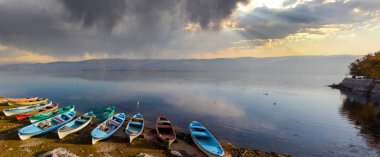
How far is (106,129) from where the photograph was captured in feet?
97.6

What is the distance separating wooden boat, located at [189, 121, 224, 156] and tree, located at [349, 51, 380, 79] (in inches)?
3646

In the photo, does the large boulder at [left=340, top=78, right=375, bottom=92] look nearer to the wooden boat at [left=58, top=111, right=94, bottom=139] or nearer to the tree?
the tree

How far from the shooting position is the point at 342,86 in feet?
374

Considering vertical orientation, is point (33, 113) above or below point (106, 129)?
above

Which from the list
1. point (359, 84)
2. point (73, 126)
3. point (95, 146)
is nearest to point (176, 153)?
point (95, 146)

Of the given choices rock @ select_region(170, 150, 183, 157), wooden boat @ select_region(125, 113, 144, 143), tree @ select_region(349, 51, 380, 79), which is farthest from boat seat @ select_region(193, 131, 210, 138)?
tree @ select_region(349, 51, 380, 79)

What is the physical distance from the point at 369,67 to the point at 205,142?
99.9 metres

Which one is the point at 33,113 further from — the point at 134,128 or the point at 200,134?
the point at 200,134

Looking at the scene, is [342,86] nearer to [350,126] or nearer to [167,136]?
[350,126]

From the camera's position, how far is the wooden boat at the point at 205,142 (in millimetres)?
24425

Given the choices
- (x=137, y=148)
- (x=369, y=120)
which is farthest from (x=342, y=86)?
(x=137, y=148)

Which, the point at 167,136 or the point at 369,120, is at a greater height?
the point at 167,136

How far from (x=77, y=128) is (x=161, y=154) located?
1257 centimetres

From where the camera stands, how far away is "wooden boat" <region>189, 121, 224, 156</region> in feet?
80.1
